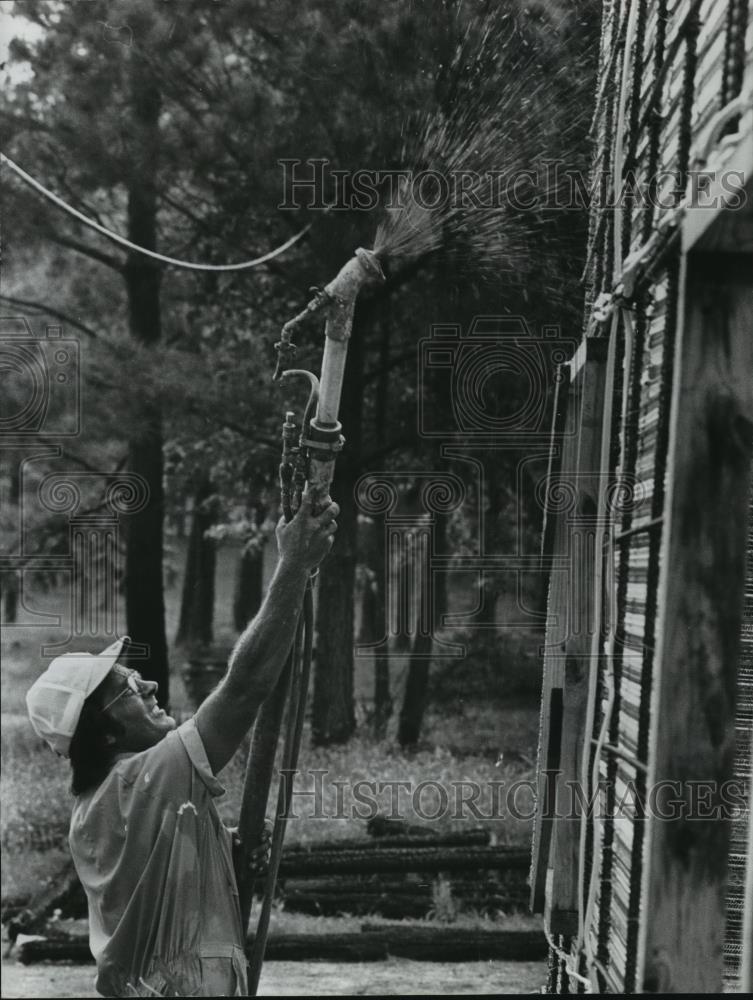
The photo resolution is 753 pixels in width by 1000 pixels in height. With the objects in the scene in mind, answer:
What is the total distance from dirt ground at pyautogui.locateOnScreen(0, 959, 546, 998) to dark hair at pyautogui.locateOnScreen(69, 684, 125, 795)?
251 centimetres

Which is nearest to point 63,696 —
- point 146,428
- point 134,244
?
point 146,428

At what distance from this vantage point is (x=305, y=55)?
452cm

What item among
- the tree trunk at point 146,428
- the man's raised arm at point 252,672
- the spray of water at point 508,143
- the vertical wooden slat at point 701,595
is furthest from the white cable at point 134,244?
the vertical wooden slat at point 701,595

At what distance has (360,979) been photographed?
16.2 ft

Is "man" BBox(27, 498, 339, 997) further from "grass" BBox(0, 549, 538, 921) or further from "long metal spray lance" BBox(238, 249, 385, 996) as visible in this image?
"grass" BBox(0, 549, 538, 921)

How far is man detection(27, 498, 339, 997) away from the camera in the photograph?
2.70 metres

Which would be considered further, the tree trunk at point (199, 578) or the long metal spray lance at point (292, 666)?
the tree trunk at point (199, 578)

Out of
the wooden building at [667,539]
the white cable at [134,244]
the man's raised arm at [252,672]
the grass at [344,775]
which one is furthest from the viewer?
the grass at [344,775]

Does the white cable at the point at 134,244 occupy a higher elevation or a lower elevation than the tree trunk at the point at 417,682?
higher

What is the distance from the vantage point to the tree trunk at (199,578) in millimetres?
4719

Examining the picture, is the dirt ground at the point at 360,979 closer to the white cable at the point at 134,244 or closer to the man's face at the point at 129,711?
the man's face at the point at 129,711

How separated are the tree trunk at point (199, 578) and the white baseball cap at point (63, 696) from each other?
188 centimetres

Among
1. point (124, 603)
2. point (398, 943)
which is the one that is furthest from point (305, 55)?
point (398, 943)

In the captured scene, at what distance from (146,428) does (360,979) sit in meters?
2.63
